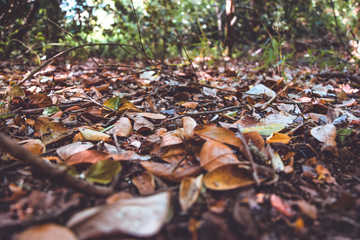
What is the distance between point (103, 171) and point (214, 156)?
360mm

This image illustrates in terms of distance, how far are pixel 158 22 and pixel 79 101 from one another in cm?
252

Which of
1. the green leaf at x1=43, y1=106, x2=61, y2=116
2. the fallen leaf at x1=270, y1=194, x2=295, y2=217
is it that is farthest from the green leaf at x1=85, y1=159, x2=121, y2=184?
the green leaf at x1=43, y1=106, x2=61, y2=116

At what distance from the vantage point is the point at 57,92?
163 centimetres

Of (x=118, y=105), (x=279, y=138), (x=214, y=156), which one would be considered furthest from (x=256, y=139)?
(x=118, y=105)

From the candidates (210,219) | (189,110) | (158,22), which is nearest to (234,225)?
(210,219)

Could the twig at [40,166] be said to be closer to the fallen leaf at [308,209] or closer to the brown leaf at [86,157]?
the brown leaf at [86,157]

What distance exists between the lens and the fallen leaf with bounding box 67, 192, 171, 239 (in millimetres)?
521

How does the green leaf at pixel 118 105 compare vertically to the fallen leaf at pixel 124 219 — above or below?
below

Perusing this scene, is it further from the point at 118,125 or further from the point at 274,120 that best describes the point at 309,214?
the point at 118,125

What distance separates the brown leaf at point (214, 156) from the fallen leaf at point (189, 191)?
52mm

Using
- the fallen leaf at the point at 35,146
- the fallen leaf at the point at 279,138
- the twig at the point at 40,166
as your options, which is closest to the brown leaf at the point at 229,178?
the fallen leaf at the point at 279,138

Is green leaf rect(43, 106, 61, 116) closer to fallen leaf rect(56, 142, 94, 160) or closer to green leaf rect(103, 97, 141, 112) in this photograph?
green leaf rect(103, 97, 141, 112)

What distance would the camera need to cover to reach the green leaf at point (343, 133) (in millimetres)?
932

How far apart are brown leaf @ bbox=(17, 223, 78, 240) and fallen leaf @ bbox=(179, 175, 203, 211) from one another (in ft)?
0.90
